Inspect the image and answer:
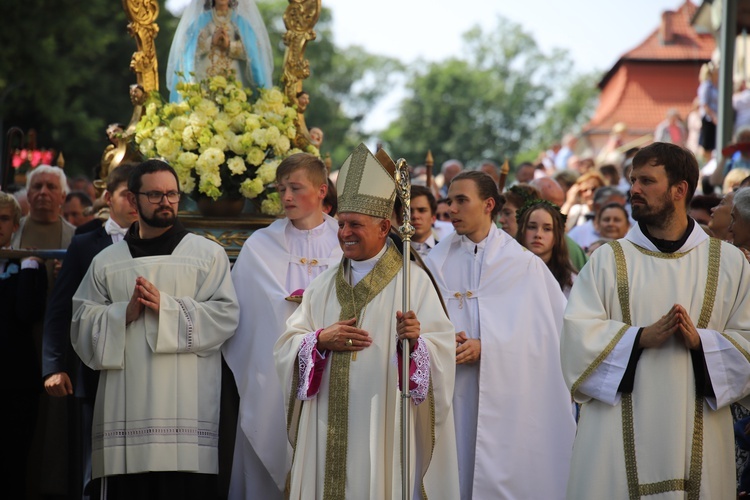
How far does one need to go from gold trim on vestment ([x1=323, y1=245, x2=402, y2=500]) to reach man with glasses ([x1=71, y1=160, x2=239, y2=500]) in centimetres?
113

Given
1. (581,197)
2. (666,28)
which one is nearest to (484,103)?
(666,28)

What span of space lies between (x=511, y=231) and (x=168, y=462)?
383 centimetres

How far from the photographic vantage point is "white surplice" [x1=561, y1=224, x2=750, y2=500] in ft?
20.8

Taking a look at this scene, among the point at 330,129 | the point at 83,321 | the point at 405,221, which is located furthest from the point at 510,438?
the point at 330,129

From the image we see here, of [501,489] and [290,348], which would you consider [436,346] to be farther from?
[501,489]

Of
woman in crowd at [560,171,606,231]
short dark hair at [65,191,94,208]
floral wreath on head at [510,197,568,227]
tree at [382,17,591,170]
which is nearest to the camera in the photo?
→ floral wreath on head at [510,197,568,227]

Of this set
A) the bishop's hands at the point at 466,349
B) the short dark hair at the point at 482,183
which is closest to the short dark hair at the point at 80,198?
the short dark hair at the point at 482,183

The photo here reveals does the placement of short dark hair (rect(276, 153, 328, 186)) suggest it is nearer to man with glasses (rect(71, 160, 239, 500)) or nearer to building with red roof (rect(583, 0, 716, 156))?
man with glasses (rect(71, 160, 239, 500))

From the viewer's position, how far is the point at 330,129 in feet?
207

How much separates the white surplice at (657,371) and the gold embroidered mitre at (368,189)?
118 cm

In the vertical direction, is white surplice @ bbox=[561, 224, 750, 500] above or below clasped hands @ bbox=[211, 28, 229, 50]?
below

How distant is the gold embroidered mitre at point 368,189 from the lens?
686 cm

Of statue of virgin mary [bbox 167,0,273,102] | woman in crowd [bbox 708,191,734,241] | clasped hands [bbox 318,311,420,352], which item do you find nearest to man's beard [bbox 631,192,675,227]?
clasped hands [bbox 318,311,420,352]

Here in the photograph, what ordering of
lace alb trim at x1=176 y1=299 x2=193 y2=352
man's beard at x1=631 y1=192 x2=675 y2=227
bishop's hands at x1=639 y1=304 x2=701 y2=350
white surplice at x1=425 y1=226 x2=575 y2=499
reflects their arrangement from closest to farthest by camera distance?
bishop's hands at x1=639 y1=304 x2=701 y2=350
man's beard at x1=631 y1=192 x2=675 y2=227
lace alb trim at x1=176 y1=299 x2=193 y2=352
white surplice at x1=425 y1=226 x2=575 y2=499
